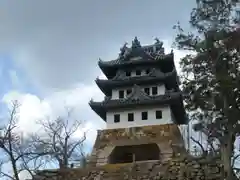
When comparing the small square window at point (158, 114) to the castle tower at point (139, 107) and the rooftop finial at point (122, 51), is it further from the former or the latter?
the rooftop finial at point (122, 51)

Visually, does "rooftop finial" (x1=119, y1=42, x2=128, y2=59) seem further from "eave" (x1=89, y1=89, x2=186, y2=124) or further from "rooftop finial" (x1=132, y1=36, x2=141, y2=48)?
"eave" (x1=89, y1=89, x2=186, y2=124)

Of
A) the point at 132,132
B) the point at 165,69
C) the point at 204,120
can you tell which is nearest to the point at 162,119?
the point at 132,132

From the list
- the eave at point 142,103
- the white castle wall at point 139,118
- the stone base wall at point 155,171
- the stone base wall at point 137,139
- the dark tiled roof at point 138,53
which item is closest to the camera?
the stone base wall at point 155,171

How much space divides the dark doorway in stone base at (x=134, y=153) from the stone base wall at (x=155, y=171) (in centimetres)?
506

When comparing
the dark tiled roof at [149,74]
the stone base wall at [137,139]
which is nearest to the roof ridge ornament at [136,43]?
the dark tiled roof at [149,74]

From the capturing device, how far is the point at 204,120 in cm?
1867

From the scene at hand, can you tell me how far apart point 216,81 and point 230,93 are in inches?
32.9

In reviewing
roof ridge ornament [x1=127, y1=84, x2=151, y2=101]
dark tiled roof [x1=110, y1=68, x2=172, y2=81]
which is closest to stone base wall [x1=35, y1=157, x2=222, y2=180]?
roof ridge ornament [x1=127, y1=84, x2=151, y2=101]

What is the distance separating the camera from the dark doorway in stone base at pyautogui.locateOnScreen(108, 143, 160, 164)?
95.0ft

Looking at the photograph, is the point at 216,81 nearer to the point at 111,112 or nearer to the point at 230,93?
the point at 230,93

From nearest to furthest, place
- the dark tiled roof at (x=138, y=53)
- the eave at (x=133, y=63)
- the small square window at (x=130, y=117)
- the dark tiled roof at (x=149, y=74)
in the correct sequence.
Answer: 1. the small square window at (x=130, y=117)
2. the dark tiled roof at (x=149, y=74)
3. the eave at (x=133, y=63)
4. the dark tiled roof at (x=138, y=53)

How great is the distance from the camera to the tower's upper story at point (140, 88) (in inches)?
1187

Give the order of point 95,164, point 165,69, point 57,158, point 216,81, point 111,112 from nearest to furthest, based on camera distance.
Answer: point 216,81, point 95,164, point 57,158, point 111,112, point 165,69

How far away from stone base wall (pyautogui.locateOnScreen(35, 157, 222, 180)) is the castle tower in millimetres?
2850
